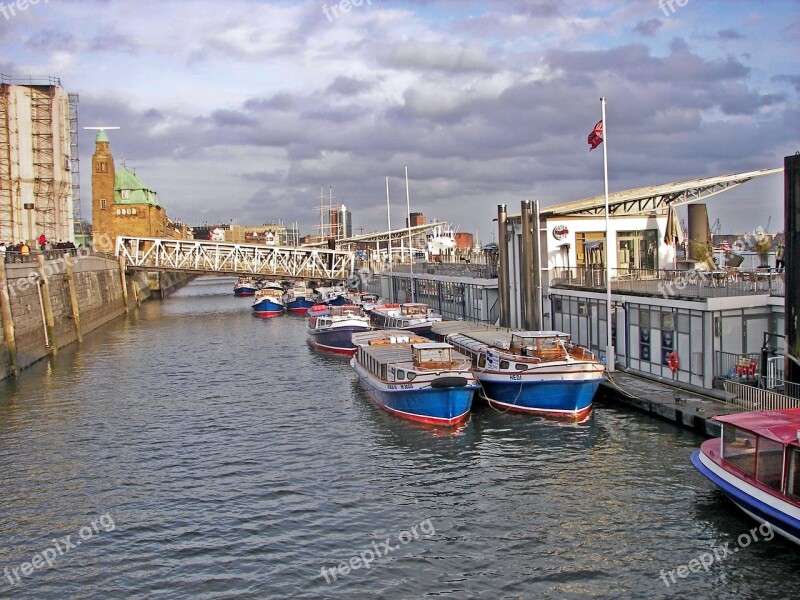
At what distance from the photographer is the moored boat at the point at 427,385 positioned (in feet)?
109

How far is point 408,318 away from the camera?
58688mm

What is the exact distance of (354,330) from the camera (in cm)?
6109

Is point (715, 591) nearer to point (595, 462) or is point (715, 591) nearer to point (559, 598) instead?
point (559, 598)

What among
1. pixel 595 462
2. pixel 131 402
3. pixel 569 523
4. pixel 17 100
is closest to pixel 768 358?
pixel 595 462

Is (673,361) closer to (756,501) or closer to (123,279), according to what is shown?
(756,501)

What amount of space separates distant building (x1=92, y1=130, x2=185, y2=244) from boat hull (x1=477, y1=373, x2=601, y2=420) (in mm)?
154238

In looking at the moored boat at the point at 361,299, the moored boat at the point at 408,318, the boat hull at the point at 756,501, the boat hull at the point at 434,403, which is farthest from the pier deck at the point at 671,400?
the moored boat at the point at 361,299

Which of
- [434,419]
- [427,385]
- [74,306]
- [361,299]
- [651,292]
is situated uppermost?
[651,292]

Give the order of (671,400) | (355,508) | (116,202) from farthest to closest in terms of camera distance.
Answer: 1. (116,202)
2. (671,400)
3. (355,508)

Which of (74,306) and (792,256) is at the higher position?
(792,256)

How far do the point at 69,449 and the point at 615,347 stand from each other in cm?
2573

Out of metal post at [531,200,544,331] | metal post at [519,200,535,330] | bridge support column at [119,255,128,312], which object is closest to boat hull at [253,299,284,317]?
bridge support column at [119,255,128,312]

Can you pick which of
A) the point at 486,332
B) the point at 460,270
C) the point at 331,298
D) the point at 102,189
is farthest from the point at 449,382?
the point at 102,189

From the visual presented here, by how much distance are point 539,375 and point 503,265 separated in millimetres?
18086
